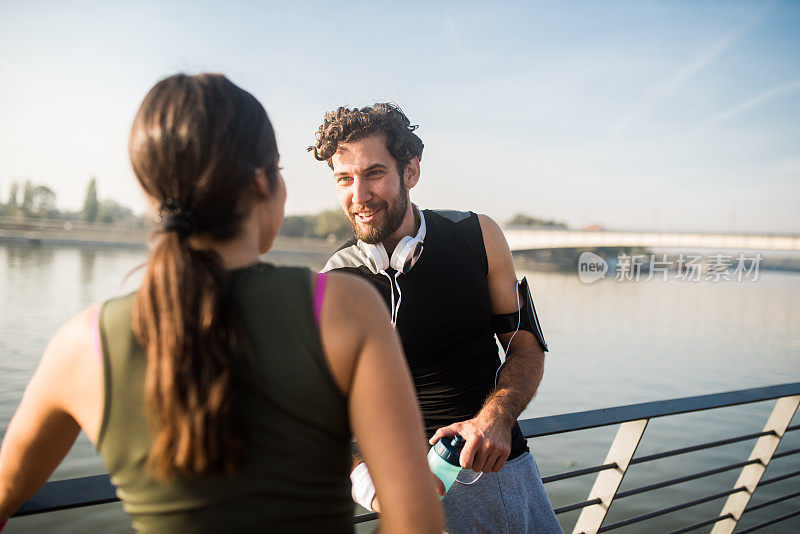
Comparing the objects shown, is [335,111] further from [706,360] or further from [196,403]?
[706,360]

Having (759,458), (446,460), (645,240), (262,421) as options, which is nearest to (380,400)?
(262,421)

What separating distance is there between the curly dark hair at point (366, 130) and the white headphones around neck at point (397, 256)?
15.2 inches

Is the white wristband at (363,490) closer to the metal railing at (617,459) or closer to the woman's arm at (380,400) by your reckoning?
the metal railing at (617,459)

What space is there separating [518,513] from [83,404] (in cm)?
140

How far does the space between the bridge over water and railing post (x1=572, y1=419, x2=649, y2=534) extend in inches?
1213

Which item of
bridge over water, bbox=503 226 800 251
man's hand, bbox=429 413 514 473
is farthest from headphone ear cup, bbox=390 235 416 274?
bridge over water, bbox=503 226 800 251

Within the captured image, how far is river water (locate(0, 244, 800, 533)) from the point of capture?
24.1 feet

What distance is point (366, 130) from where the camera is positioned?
2.18 metres

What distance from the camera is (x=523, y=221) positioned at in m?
86.6

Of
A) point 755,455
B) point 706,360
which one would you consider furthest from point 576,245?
point 755,455

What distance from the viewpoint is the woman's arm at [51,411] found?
2.72ft

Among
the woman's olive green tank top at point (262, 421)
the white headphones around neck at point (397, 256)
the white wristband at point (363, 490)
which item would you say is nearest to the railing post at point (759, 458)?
the white headphones around neck at point (397, 256)

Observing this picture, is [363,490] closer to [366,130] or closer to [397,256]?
[397,256]

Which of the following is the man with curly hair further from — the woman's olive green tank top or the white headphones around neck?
the woman's olive green tank top
